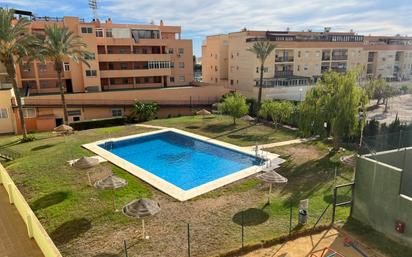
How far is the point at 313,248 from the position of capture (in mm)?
13414

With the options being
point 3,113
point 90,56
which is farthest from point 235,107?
point 3,113

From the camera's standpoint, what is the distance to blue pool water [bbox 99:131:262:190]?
22578 millimetres

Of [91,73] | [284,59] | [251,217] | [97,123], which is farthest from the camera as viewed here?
[284,59]

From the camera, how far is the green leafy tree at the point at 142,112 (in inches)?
1654

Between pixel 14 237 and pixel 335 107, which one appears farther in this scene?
pixel 335 107

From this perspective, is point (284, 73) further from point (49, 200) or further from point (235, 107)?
point (49, 200)

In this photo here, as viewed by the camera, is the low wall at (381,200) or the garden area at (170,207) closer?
the low wall at (381,200)

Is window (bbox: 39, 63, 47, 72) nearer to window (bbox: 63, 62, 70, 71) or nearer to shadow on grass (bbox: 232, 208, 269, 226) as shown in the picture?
window (bbox: 63, 62, 70, 71)

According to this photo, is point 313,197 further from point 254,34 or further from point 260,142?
point 254,34

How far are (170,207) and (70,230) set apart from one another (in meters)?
5.13

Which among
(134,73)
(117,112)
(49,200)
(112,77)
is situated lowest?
(49,200)

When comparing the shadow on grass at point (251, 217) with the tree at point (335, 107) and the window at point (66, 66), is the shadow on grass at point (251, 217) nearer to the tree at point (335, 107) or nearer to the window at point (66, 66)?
the tree at point (335, 107)

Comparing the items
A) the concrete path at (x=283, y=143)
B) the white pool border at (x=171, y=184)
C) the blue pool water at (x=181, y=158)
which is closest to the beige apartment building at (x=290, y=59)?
the concrete path at (x=283, y=143)

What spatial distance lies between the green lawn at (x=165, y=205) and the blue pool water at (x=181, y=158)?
2579 millimetres
